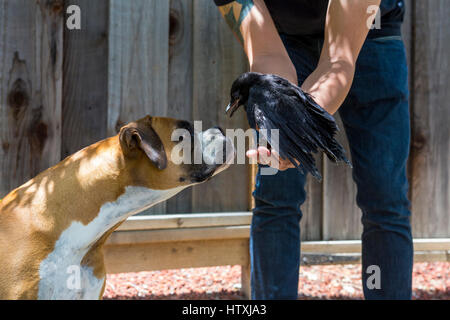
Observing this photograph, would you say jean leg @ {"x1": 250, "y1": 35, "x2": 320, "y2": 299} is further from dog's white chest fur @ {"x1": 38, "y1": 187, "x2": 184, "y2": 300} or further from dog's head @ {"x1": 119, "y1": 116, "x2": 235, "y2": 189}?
dog's white chest fur @ {"x1": 38, "y1": 187, "x2": 184, "y2": 300}

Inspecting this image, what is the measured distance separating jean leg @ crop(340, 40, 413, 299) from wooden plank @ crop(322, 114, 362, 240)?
1.07 meters

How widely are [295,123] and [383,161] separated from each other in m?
0.74

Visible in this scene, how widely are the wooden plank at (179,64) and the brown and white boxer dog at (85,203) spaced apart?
3.99 ft

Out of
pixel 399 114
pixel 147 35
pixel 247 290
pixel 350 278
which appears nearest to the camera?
pixel 399 114

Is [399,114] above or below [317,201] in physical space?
above

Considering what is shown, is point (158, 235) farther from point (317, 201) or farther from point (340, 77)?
point (340, 77)

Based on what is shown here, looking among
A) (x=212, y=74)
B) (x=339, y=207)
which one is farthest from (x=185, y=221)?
(x=339, y=207)

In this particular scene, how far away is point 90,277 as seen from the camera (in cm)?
204

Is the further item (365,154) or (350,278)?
(350,278)

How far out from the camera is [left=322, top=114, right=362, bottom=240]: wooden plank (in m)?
3.59

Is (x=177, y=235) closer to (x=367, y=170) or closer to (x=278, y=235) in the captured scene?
(x=278, y=235)

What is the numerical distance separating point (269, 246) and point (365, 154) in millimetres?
654

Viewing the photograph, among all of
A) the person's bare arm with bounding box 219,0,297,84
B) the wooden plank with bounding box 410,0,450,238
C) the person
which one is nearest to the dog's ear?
the person's bare arm with bounding box 219,0,297,84

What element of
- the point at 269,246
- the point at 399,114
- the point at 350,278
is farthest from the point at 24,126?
the point at 350,278
